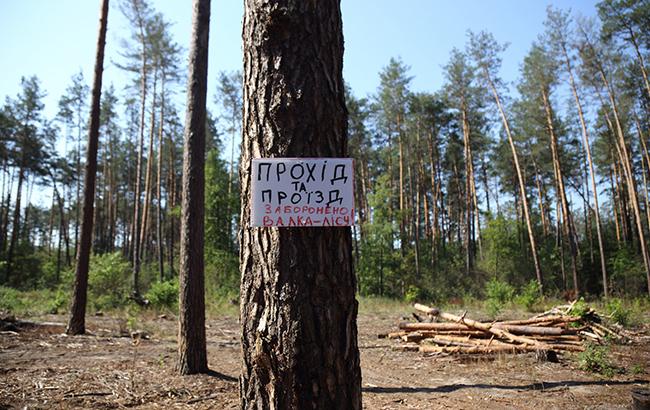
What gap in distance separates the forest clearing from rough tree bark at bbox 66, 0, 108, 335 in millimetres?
548

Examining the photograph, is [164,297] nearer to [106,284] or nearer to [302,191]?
[106,284]

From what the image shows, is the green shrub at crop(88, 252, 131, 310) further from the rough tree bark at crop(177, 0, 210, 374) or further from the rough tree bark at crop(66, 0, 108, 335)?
the rough tree bark at crop(177, 0, 210, 374)

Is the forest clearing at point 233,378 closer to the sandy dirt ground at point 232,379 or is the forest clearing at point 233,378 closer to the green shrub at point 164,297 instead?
the sandy dirt ground at point 232,379

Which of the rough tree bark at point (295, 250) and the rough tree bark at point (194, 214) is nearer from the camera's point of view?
the rough tree bark at point (295, 250)

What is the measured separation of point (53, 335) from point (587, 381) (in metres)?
10.3

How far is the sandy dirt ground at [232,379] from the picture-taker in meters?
4.14

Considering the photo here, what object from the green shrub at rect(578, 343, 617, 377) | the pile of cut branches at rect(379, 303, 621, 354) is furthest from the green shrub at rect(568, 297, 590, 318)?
the green shrub at rect(578, 343, 617, 377)

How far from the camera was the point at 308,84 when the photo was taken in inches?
64.4

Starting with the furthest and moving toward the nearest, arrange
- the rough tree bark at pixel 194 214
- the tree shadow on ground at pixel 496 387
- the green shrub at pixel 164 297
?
the green shrub at pixel 164 297 → the rough tree bark at pixel 194 214 → the tree shadow on ground at pixel 496 387

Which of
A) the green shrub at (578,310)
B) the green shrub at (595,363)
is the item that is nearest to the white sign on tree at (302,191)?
the green shrub at (595,363)

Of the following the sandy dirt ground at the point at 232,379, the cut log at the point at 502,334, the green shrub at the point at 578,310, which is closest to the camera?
the sandy dirt ground at the point at 232,379

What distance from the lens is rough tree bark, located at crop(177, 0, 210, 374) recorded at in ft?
16.5

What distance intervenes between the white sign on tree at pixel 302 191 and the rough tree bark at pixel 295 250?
0.05 m

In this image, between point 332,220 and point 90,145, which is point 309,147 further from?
point 90,145
